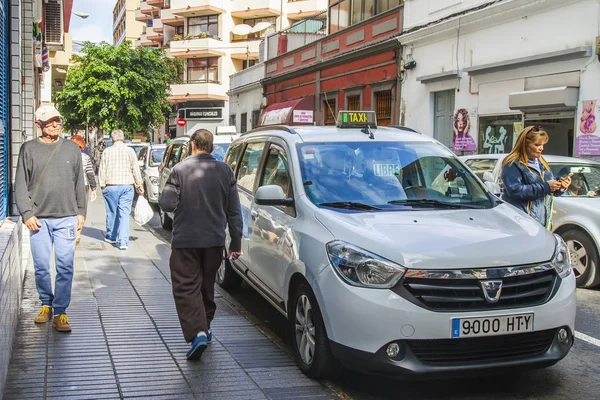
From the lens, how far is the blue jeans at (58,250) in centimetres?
586

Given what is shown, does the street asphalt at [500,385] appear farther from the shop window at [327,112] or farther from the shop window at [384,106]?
the shop window at [327,112]

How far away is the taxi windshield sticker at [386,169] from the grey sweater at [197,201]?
120 cm

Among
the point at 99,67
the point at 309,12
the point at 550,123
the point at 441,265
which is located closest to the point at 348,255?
the point at 441,265

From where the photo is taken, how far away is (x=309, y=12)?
170ft

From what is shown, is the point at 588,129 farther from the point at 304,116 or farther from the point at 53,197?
the point at 304,116

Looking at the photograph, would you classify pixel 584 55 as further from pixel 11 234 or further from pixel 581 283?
pixel 11 234

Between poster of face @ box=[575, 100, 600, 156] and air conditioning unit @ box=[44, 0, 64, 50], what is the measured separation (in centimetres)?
1874

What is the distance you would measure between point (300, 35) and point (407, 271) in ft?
90.2

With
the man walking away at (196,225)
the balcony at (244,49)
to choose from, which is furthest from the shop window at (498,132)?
the balcony at (244,49)

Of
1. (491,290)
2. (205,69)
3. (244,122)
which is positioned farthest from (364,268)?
(205,69)

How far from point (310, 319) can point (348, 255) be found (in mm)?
649

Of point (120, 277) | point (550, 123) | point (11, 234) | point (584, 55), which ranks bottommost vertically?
point (120, 277)

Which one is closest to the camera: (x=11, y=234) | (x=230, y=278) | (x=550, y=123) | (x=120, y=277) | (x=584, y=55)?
(x=11, y=234)

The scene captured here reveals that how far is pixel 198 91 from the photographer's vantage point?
5494 centimetres
